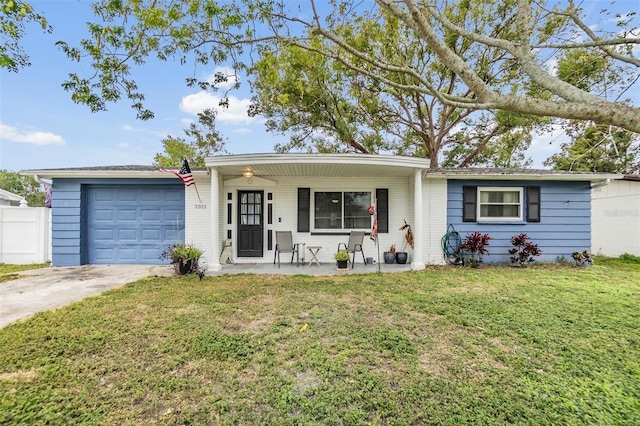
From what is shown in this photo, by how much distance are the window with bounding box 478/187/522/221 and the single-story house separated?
0.03m

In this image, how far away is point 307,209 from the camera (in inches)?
309

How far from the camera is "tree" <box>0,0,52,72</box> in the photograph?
402cm

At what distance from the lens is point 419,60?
34.2 feet

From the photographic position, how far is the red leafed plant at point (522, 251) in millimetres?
7250

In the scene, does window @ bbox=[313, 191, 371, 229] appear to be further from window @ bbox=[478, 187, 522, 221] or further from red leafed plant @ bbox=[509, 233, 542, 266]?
red leafed plant @ bbox=[509, 233, 542, 266]

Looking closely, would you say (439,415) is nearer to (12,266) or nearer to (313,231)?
(313,231)

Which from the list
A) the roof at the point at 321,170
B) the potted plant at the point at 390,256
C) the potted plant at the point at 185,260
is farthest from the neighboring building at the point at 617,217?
the potted plant at the point at 185,260

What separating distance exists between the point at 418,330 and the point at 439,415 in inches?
55.6

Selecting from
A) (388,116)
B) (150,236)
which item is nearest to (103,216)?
(150,236)

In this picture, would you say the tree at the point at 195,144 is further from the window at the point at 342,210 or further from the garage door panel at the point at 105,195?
the window at the point at 342,210

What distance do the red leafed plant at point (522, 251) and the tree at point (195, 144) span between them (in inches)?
685

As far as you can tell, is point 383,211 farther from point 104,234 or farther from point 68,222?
point 68,222

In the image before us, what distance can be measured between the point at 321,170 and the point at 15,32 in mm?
5724

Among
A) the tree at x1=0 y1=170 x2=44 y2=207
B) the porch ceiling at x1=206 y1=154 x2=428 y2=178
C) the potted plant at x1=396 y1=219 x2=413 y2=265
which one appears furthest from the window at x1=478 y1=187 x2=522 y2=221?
the tree at x1=0 y1=170 x2=44 y2=207
